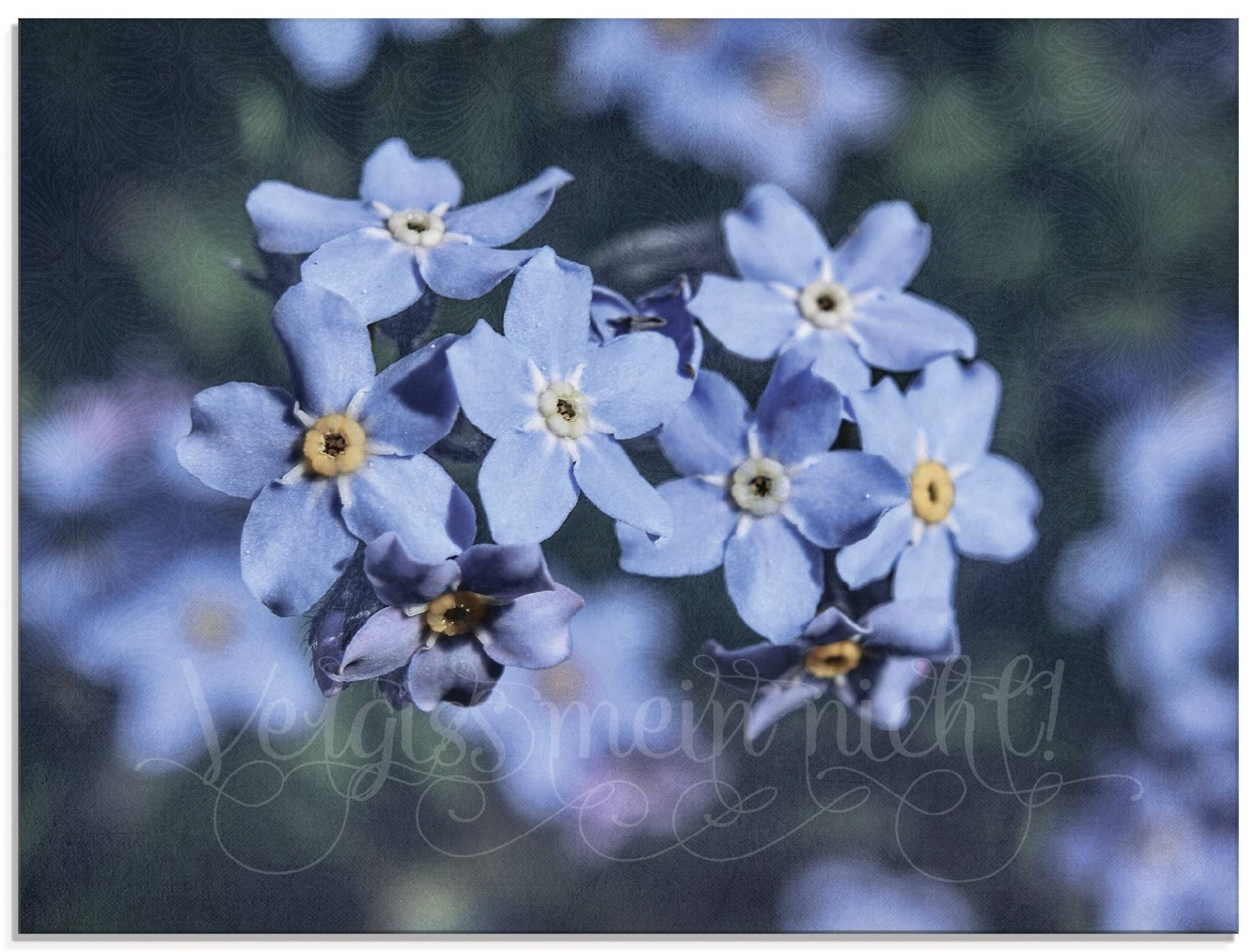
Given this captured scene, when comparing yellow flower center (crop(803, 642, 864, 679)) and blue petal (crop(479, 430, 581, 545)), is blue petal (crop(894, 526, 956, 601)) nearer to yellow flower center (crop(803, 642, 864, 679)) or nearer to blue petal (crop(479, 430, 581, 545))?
yellow flower center (crop(803, 642, 864, 679))

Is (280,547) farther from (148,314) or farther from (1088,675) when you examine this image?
(1088,675)

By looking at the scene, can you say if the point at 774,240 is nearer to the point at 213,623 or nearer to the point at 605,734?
the point at 605,734

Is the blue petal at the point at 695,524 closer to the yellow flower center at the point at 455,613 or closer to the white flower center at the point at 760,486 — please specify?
the white flower center at the point at 760,486

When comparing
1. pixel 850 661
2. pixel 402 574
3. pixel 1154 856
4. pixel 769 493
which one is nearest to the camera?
pixel 402 574

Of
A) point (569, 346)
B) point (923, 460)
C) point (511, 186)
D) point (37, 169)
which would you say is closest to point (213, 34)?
point (37, 169)


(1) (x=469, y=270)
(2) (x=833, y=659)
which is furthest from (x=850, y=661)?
(1) (x=469, y=270)
